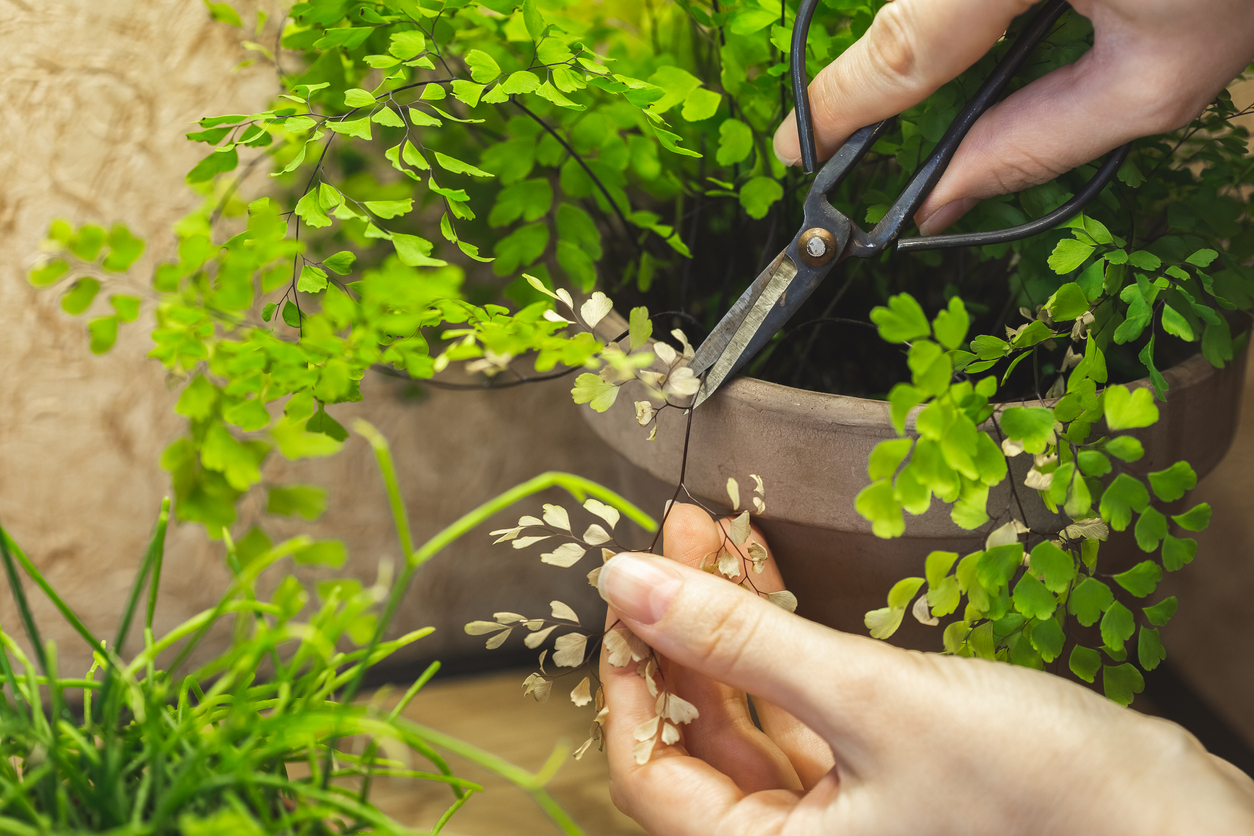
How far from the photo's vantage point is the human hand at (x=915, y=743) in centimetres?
31

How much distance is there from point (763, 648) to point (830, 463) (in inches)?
4.3

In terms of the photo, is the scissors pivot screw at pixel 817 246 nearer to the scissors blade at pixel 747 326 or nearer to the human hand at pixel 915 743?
the scissors blade at pixel 747 326

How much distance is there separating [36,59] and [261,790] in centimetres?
51

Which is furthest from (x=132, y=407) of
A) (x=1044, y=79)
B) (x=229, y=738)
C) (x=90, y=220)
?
(x=1044, y=79)

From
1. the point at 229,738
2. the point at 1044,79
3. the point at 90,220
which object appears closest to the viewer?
the point at 229,738

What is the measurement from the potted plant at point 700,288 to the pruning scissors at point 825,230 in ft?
0.06

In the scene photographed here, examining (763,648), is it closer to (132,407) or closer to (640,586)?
(640,586)

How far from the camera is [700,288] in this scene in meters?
0.62

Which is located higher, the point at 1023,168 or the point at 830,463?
the point at 1023,168

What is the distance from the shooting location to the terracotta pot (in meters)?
0.40

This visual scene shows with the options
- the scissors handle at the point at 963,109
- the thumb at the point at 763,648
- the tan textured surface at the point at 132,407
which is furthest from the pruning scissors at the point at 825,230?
the tan textured surface at the point at 132,407

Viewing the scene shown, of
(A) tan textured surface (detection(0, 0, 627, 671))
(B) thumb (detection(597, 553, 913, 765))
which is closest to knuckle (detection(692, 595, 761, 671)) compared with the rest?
(B) thumb (detection(597, 553, 913, 765))

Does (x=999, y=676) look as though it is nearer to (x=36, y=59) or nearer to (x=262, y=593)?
(x=262, y=593)

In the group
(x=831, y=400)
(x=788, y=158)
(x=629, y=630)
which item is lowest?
(x=629, y=630)
